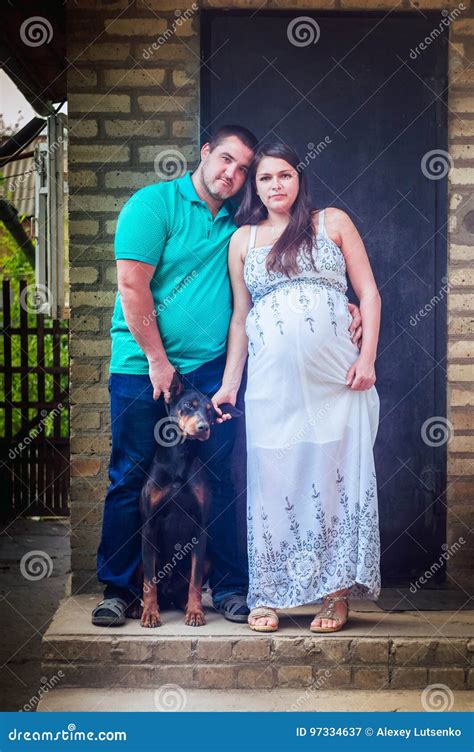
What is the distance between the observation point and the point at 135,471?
4.15 meters

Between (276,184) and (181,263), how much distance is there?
0.54 m

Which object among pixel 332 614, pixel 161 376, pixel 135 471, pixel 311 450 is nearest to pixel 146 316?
pixel 161 376

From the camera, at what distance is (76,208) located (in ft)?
14.5

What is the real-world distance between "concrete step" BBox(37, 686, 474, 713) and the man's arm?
1.27 m

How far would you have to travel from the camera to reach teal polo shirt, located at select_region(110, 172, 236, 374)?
13.4 feet

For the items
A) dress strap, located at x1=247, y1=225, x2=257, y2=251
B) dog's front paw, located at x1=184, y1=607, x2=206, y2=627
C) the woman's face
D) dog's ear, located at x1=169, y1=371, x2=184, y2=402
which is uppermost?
the woman's face

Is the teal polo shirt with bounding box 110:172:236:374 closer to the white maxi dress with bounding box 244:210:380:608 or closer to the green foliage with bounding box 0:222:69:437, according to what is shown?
the white maxi dress with bounding box 244:210:380:608

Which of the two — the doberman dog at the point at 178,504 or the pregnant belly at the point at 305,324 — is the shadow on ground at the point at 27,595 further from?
the pregnant belly at the point at 305,324

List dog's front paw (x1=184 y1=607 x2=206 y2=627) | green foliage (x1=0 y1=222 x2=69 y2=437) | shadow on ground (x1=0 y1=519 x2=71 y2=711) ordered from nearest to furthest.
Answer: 1. dog's front paw (x1=184 y1=607 x2=206 y2=627)
2. shadow on ground (x1=0 y1=519 x2=71 y2=711)
3. green foliage (x1=0 y1=222 x2=69 y2=437)

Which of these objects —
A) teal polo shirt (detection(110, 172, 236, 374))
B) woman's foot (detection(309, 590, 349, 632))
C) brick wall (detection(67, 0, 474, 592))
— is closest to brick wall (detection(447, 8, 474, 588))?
brick wall (detection(67, 0, 474, 592))

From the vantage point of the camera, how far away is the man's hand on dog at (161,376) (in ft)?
13.4

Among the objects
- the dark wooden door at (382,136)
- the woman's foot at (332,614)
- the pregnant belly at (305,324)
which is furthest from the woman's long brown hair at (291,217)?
the woman's foot at (332,614)

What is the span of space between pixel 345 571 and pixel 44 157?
4.50 m

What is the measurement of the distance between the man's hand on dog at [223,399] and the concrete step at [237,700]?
117 cm
